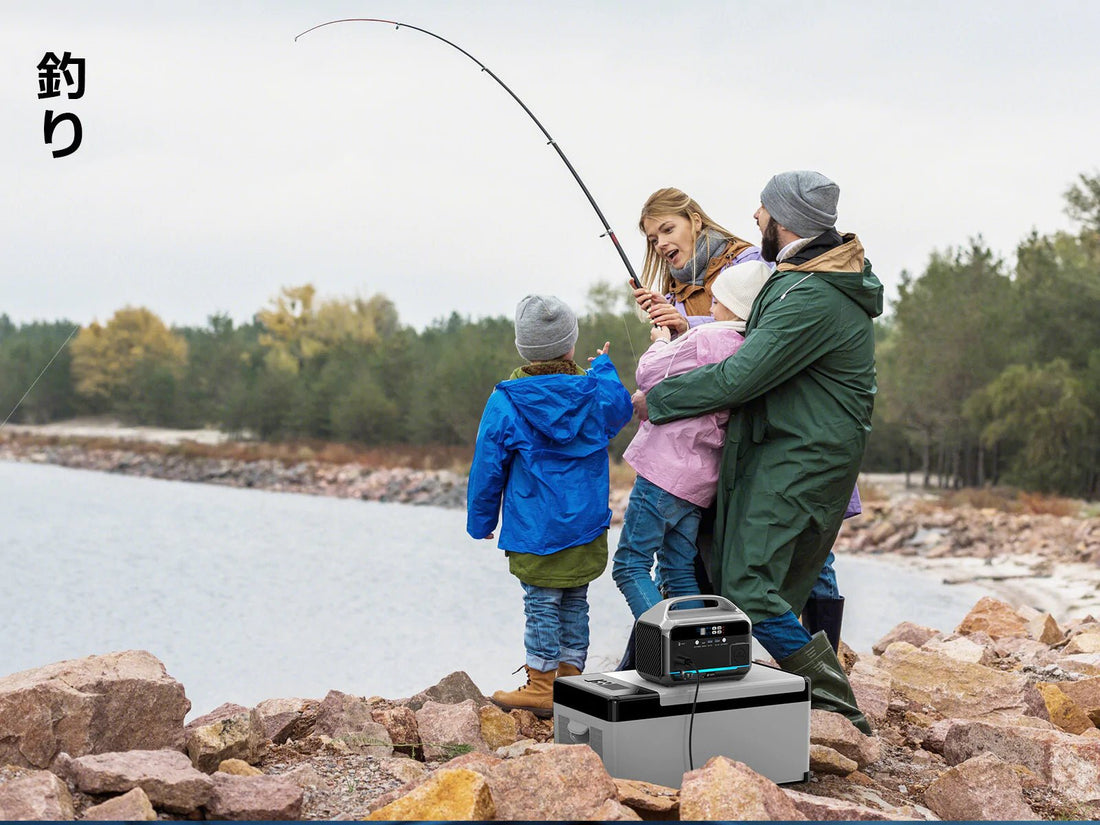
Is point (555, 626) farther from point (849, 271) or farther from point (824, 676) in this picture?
point (849, 271)

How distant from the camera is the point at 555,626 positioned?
3258 millimetres

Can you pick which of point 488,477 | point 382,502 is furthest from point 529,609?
point 382,502

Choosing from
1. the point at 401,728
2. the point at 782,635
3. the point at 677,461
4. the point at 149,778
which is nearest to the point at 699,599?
the point at 782,635

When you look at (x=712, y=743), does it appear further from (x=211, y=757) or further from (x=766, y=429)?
(x=211, y=757)

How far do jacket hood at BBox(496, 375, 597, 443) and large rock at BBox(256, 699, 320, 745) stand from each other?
3.52 ft

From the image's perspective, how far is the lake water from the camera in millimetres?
9203

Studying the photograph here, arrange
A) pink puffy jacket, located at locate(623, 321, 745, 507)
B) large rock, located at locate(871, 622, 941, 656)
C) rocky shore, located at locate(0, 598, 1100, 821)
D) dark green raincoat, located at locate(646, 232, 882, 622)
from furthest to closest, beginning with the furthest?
large rock, located at locate(871, 622, 941, 656) < pink puffy jacket, located at locate(623, 321, 745, 507) < dark green raincoat, located at locate(646, 232, 882, 622) < rocky shore, located at locate(0, 598, 1100, 821)

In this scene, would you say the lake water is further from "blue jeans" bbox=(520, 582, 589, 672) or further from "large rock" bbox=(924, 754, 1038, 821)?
"large rock" bbox=(924, 754, 1038, 821)

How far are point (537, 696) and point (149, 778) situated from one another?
1.17 m

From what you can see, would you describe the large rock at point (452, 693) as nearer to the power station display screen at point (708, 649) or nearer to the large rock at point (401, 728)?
the large rock at point (401, 728)

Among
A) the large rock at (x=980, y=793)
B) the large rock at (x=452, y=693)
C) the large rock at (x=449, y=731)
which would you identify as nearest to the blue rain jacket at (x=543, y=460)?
the large rock at (x=449, y=731)

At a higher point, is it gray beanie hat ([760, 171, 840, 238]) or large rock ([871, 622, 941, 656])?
gray beanie hat ([760, 171, 840, 238])

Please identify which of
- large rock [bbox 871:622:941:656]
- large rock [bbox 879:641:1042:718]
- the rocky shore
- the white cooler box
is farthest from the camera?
large rock [bbox 871:622:941:656]

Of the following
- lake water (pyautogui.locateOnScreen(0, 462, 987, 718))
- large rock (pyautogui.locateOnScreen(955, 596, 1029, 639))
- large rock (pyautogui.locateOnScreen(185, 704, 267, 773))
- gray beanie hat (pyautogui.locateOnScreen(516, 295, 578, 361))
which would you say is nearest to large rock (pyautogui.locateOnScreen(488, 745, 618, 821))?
large rock (pyautogui.locateOnScreen(185, 704, 267, 773))
